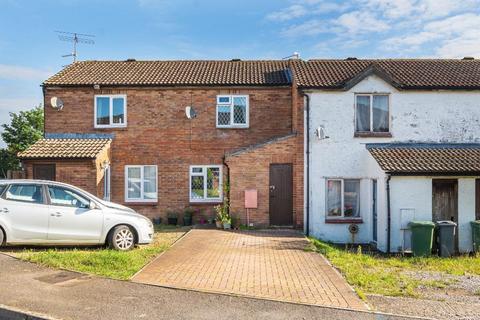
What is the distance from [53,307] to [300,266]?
5380 mm

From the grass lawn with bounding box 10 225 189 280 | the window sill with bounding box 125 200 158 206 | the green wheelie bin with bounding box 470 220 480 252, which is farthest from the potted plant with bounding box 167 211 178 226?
the green wheelie bin with bounding box 470 220 480 252

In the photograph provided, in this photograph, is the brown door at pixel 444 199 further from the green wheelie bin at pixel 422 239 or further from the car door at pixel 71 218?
the car door at pixel 71 218

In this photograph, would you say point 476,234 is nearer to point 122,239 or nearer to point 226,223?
point 226,223

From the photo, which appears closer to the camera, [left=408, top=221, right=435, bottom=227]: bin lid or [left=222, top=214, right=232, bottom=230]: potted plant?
[left=408, top=221, right=435, bottom=227]: bin lid

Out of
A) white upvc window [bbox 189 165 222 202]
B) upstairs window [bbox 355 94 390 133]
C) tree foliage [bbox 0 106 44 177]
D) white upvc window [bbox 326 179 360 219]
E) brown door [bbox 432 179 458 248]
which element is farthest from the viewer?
tree foliage [bbox 0 106 44 177]

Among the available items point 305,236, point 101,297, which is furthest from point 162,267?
point 305,236

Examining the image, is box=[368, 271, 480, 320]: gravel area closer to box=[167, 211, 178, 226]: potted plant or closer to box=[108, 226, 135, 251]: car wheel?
box=[108, 226, 135, 251]: car wheel

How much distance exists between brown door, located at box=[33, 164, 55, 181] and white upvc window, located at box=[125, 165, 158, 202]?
2.89 m

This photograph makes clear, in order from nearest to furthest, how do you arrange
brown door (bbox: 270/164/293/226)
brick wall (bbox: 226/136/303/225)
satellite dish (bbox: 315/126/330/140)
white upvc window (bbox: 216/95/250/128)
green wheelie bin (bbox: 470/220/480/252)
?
green wheelie bin (bbox: 470/220/480/252) < satellite dish (bbox: 315/126/330/140) < brick wall (bbox: 226/136/303/225) < brown door (bbox: 270/164/293/226) < white upvc window (bbox: 216/95/250/128)

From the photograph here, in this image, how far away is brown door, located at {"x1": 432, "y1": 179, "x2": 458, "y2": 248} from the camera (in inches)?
619

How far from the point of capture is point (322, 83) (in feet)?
56.4

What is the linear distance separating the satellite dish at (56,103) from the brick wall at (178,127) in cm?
21

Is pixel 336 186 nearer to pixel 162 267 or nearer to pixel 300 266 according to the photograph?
pixel 300 266

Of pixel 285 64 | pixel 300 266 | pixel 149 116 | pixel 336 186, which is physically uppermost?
pixel 285 64
